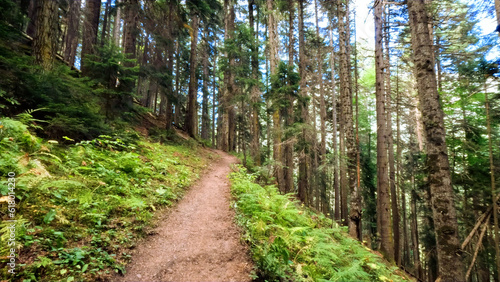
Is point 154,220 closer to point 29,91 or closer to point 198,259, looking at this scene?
point 198,259

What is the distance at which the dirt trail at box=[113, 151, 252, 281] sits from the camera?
9.49ft

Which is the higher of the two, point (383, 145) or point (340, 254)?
point (383, 145)

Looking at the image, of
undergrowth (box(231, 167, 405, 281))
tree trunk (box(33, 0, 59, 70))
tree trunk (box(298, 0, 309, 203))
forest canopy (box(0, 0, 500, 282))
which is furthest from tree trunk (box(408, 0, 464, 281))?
tree trunk (box(33, 0, 59, 70))

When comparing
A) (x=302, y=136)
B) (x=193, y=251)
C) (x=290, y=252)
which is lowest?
(x=290, y=252)

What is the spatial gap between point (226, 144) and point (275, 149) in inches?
442

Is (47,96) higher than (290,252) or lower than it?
higher

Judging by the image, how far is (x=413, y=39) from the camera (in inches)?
205

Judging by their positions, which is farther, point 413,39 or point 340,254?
point 413,39

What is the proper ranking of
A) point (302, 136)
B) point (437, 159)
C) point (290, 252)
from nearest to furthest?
1. point (290, 252)
2. point (437, 159)
3. point (302, 136)

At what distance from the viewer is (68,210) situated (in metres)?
3.28

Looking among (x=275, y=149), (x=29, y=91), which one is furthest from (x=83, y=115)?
(x=275, y=149)

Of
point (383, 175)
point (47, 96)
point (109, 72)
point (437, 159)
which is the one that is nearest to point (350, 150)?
point (383, 175)

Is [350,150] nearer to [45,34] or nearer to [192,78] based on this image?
[45,34]

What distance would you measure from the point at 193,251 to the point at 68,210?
212 cm
